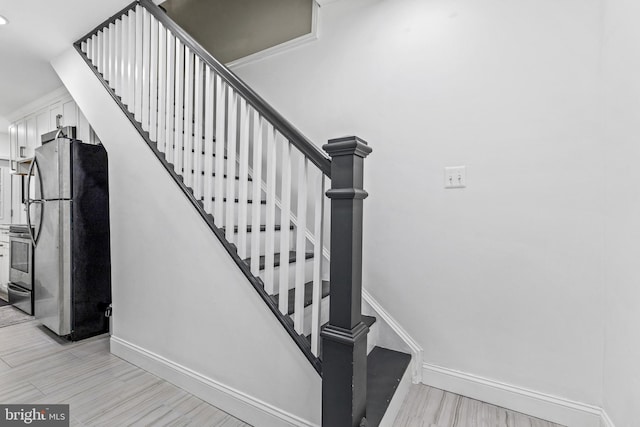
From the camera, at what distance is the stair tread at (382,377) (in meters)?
1.35

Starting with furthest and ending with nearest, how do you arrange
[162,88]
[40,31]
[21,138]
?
[21,138]
[40,31]
[162,88]

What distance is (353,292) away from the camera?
46.4 inches

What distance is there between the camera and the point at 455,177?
176 cm

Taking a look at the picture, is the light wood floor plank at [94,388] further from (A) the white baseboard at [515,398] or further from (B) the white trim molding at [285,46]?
(B) the white trim molding at [285,46]

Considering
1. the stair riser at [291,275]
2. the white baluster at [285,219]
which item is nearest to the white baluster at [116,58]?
the white baluster at [285,219]

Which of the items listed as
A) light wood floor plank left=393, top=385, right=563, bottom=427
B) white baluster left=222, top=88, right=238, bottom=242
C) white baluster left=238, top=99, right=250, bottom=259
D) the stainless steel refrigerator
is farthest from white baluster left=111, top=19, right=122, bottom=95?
light wood floor plank left=393, top=385, right=563, bottom=427

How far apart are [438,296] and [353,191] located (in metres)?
1.05

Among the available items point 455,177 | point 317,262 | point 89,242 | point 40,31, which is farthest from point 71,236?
point 455,177

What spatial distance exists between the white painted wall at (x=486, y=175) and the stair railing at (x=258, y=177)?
0.56 meters

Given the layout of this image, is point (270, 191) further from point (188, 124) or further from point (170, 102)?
point (170, 102)

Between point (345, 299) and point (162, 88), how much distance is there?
1791mm

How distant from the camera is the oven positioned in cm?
294
